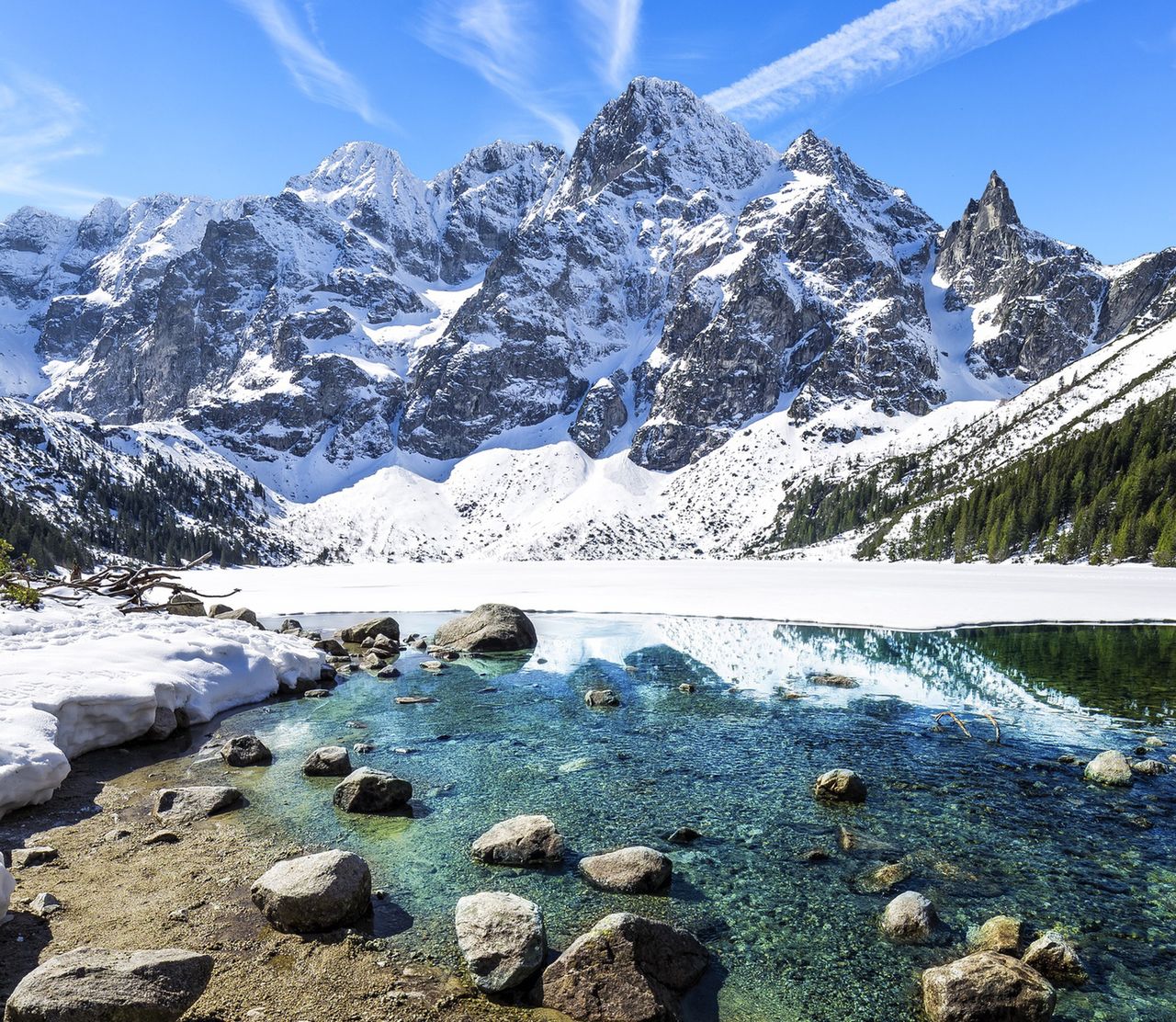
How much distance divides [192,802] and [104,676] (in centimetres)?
569

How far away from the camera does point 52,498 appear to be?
17025 cm

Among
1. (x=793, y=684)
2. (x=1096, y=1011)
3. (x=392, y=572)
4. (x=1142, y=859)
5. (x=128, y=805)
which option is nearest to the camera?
(x=1096, y=1011)

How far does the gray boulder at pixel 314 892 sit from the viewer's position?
Answer: 26.6 feet

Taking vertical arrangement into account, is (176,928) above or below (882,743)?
below

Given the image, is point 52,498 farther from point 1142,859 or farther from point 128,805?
point 1142,859

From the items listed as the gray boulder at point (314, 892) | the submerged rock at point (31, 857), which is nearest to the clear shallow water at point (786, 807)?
the gray boulder at point (314, 892)

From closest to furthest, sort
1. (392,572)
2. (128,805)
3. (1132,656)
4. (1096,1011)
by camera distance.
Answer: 1. (1096,1011)
2. (128,805)
3. (1132,656)
4. (392,572)

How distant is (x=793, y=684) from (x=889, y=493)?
6585 inches

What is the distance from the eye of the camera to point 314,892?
8.18 meters

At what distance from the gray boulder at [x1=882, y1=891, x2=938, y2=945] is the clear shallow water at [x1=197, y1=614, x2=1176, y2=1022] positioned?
20cm

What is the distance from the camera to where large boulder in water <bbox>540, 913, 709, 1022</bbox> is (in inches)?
265

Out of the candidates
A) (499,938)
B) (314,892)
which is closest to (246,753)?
(314,892)

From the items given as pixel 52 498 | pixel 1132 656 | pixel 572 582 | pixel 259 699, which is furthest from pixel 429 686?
pixel 52 498

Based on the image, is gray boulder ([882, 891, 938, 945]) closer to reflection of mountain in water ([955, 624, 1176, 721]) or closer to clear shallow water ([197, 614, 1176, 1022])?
clear shallow water ([197, 614, 1176, 1022])
